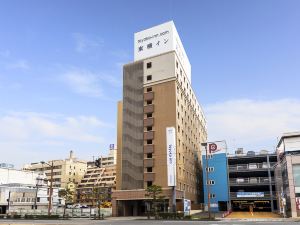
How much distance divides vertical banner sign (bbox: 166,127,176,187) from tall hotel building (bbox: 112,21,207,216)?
22cm

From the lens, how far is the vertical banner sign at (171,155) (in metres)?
79.1

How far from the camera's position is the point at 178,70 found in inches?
3713

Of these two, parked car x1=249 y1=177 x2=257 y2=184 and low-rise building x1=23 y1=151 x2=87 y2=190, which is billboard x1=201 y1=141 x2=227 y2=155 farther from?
low-rise building x1=23 y1=151 x2=87 y2=190

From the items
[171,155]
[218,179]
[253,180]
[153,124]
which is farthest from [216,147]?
[171,155]

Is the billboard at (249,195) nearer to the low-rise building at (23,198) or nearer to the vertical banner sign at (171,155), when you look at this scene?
the vertical banner sign at (171,155)

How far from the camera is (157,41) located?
9419cm

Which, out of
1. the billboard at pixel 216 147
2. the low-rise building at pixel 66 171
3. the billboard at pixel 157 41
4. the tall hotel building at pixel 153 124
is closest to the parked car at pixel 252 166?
the billboard at pixel 216 147

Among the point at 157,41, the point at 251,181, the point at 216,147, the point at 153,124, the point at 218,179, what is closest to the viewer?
the point at 153,124

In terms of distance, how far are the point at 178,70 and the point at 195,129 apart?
29.9 m

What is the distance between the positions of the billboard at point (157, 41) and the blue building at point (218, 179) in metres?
29.8

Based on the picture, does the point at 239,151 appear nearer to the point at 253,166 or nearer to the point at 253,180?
the point at 253,166

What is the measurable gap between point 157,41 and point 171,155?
31671mm

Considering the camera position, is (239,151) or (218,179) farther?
(239,151)

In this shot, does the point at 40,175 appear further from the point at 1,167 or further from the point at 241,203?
the point at 241,203
